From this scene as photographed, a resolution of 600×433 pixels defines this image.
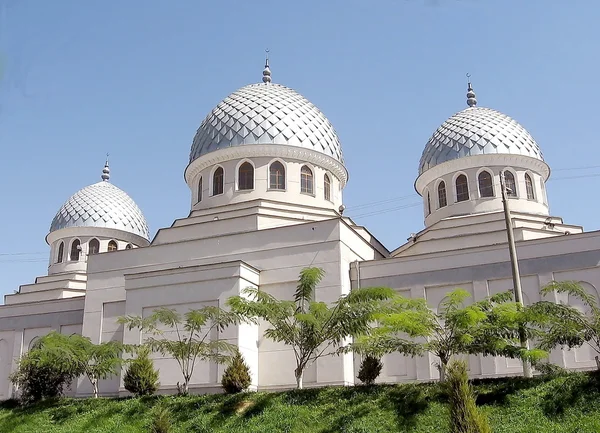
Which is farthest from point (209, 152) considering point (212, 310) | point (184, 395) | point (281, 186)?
point (184, 395)

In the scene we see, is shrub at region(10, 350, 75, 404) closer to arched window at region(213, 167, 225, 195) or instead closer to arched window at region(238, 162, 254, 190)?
arched window at region(213, 167, 225, 195)

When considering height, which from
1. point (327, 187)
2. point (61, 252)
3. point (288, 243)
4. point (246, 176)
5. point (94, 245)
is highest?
point (246, 176)

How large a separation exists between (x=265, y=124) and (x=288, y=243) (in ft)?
18.4

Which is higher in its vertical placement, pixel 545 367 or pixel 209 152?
pixel 209 152

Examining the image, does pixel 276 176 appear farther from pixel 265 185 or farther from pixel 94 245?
pixel 94 245

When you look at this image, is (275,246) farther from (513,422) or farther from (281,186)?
(513,422)

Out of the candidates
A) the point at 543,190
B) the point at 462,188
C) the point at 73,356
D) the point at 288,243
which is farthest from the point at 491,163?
the point at 73,356

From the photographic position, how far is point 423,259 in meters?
19.8

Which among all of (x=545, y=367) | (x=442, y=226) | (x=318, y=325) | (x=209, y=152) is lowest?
(x=545, y=367)

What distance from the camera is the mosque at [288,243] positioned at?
19.0 m

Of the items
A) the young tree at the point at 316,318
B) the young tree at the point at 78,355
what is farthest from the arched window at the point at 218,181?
the young tree at the point at 316,318

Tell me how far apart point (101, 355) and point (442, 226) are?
12.5 metres

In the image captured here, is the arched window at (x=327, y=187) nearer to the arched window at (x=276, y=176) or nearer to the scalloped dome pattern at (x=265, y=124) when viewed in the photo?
the scalloped dome pattern at (x=265, y=124)

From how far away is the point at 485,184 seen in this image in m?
24.4
